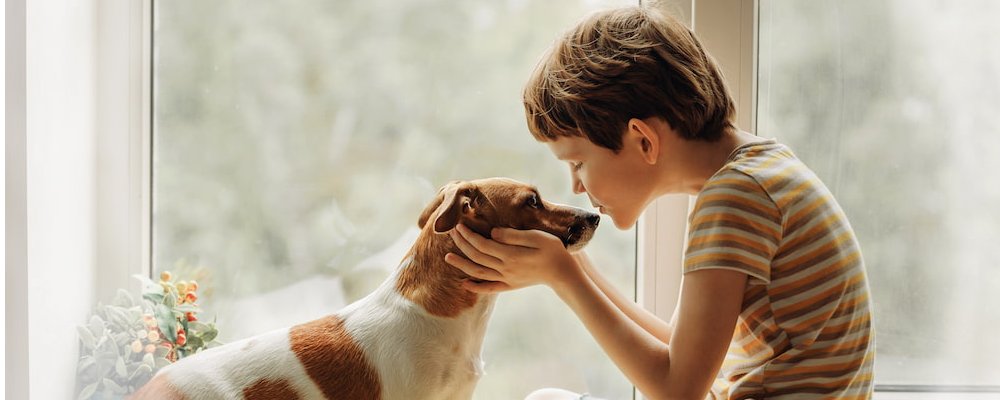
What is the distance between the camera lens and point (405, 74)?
1.60m

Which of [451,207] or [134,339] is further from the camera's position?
[134,339]

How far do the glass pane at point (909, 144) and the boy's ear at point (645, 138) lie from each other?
0.53 meters

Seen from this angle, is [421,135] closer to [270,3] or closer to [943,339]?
[270,3]

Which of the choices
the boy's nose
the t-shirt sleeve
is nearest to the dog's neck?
the boy's nose

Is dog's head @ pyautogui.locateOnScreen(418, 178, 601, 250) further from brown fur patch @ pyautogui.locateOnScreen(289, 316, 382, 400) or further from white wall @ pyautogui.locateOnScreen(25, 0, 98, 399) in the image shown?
white wall @ pyautogui.locateOnScreen(25, 0, 98, 399)

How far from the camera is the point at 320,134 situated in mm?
1600

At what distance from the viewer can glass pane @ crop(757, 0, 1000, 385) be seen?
1.59 metres

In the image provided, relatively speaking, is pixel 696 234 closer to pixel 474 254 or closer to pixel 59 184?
pixel 474 254

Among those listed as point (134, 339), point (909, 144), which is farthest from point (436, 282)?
point (909, 144)

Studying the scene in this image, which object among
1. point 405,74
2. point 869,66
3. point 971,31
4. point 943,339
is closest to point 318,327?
point 405,74

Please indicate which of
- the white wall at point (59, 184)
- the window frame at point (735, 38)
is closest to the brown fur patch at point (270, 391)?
the white wall at point (59, 184)

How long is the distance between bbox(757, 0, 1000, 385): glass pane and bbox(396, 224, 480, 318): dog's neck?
30.9 inches

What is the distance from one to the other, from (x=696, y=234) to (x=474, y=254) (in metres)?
0.33

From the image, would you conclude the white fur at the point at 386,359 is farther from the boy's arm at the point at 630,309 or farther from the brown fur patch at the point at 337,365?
the boy's arm at the point at 630,309
